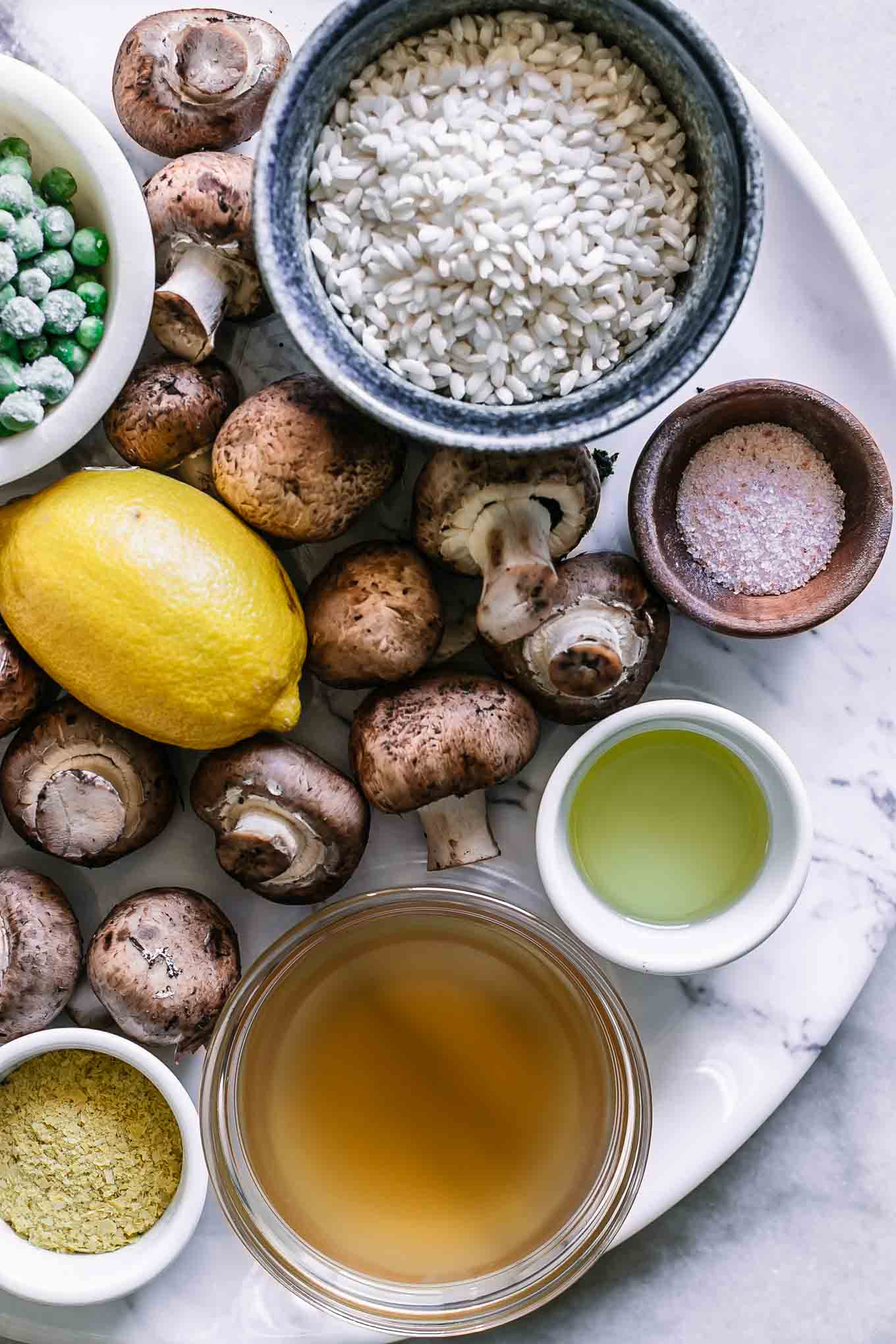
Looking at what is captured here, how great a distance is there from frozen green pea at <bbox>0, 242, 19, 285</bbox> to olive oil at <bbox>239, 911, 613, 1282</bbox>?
0.66m

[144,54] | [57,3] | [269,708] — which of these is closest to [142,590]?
[269,708]

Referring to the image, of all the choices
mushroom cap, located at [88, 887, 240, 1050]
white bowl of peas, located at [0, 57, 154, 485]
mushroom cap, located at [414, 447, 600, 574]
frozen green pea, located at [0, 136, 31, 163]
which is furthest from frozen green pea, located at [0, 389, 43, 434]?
mushroom cap, located at [88, 887, 240, 1050]

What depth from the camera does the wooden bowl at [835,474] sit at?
1.09 meters

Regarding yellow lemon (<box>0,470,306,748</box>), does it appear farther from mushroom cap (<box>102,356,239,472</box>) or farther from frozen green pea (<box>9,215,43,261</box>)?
frozen green pea (<box>9,215,43,261</box>)

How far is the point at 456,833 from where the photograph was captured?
1.16m

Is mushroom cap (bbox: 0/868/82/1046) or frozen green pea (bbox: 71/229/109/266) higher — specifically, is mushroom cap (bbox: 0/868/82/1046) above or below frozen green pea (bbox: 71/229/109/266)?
below

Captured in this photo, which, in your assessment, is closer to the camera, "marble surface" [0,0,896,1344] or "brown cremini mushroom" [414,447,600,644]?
"brown cremini mushroom" [414,447,600,644]

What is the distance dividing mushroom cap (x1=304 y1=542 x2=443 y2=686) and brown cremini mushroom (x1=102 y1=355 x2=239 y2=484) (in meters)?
0.16

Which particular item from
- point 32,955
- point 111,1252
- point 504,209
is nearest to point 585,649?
point 504,209

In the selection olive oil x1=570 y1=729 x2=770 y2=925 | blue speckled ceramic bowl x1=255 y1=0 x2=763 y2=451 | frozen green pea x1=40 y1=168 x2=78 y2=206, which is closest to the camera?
blue speckled ceramic bowl x1=255 y1=0 x2=763 y2=451

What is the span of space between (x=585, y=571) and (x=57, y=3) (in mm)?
753

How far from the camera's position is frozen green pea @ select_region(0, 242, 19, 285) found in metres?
1.01

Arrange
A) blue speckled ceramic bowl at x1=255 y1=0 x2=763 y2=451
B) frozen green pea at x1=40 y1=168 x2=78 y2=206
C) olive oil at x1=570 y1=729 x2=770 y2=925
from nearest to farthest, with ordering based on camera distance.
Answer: blue speckled ceramic bowl at x1=255 y1=0 x2=763 y2=451
frozen green pea at x1=40 y1=168 x2=78 y2=206
olive oil at x1=570 y1=729 x2=770 y2=925

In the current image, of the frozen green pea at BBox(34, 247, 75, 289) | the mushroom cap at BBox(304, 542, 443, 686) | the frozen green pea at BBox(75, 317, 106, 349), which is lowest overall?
the mushroom cap at BBox(304, 542, 443, 686)
